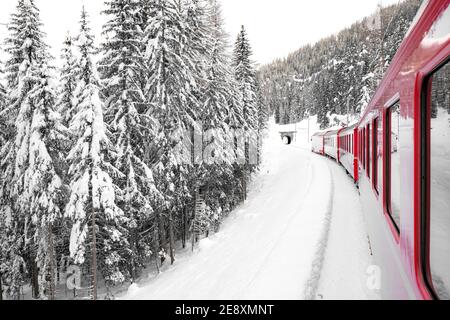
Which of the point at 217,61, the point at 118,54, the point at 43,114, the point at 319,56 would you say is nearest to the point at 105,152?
the point at 43,114

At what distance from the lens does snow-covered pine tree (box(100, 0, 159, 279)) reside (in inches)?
588

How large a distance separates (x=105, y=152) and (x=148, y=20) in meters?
8.00

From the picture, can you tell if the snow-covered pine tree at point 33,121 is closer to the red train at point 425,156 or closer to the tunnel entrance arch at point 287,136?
the red train at point 425,156

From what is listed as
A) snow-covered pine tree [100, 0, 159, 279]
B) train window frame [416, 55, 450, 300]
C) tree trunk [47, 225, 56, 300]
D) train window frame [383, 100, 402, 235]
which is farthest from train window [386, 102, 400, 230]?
tree trunk [47, 225, 56, 300]

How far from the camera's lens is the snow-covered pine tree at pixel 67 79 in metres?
14.5

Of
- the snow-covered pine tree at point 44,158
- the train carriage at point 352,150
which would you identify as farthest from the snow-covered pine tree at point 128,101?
the train carriage at point 352,150

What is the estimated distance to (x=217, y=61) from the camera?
2058cm

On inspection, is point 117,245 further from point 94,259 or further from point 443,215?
point 443,215

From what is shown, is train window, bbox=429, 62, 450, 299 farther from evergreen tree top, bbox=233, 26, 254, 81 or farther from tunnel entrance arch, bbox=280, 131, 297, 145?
tunnel entrance arch, bbox=280, 131, 297, 145

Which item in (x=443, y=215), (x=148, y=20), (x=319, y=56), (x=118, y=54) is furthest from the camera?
(x=319, y=56)

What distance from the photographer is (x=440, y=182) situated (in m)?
2.17

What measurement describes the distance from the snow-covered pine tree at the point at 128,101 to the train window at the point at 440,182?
46.5 feet

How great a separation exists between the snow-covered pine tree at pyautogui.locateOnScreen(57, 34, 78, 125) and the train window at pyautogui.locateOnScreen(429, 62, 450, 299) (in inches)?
570
